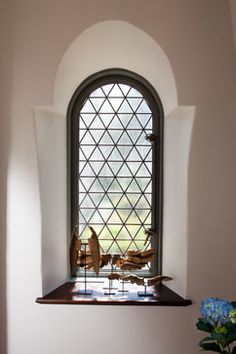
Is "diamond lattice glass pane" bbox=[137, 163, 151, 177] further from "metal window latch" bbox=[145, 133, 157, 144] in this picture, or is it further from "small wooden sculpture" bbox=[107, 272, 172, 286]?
"small wooden sculpture" bbox=[107, 272, 172, 286]

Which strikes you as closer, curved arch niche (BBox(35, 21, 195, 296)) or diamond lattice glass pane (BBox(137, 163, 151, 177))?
curved arch niche (BBox(35, 21, 195, 296))
